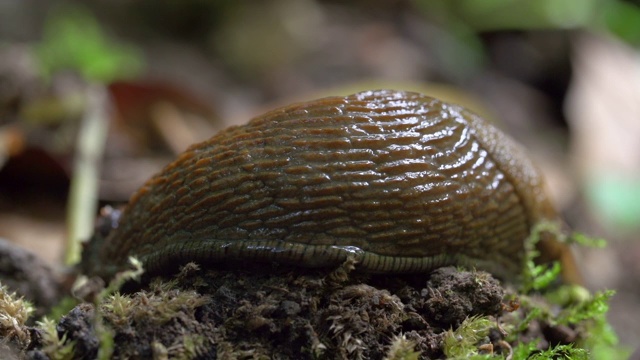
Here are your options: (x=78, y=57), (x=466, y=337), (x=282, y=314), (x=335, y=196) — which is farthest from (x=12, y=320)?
(x=78, y=57)

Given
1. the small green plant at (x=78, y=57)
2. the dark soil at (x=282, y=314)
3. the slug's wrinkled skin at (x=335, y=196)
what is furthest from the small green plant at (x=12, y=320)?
the small green plant at (x=78, y=57)

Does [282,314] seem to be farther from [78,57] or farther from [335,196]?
[78,57]

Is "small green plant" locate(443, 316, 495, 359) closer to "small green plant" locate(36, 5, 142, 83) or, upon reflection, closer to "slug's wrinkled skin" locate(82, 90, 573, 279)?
"slug's wrinkled skin" locate(82, 90, 573, 279)

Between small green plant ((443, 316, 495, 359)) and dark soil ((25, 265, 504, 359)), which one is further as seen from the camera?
small green plant ((443, 316, 495, 359))

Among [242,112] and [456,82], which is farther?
[456,82]

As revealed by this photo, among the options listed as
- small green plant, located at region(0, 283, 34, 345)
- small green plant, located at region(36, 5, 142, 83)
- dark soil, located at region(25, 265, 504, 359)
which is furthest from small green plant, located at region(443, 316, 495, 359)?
small green plant, located at region(36, 5, 142, 83)

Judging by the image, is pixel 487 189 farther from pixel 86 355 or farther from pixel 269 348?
pixel 86 355

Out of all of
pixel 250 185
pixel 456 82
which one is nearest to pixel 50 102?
pixel 250 185

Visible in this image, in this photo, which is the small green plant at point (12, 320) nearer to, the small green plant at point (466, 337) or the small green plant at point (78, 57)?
the small green plant at point (466, 337)
